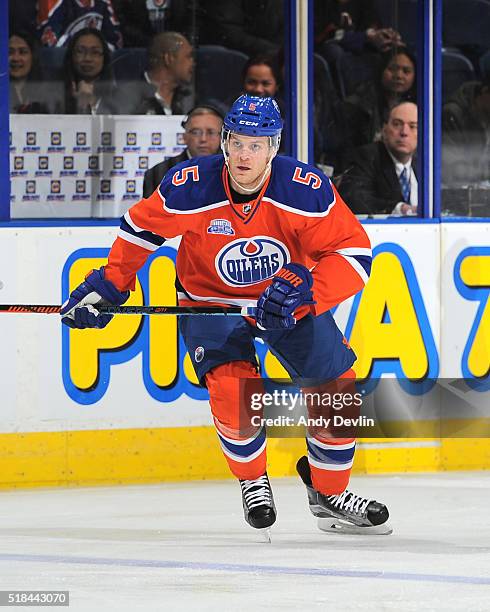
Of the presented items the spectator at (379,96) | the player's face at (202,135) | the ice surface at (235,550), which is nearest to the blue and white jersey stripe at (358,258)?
the ice surface at (235,550)

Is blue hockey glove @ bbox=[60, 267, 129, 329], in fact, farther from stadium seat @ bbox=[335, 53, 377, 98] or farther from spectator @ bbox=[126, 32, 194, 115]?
stadium seat @ bbox=[335, 53, 377, 98]

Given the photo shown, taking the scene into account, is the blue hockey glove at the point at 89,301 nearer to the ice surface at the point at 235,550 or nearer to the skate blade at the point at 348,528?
the ice surface at the point at 235,550

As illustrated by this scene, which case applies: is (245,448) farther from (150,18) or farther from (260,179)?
(150,18)

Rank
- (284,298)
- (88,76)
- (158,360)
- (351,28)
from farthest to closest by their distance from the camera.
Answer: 1. (351,28)
2. (88,76)
3. (158,360)
4. (284,298)

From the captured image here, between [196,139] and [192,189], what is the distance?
1.39m

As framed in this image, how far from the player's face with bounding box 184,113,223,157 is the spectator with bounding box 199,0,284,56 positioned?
28 cm

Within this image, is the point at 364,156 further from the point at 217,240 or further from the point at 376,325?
the point at 217,240

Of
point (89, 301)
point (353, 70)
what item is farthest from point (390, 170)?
point (89, 301)

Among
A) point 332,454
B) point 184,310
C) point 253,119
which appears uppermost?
point 253,119

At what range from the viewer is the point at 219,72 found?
5461 millimetres

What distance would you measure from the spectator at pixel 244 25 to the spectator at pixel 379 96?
Result: 0.39 m

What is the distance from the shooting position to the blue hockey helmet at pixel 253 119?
3988 millimetres

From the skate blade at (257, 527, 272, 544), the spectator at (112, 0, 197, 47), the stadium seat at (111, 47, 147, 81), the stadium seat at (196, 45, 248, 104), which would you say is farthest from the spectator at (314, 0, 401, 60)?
the skate blade at (257, 527, 272, 544)

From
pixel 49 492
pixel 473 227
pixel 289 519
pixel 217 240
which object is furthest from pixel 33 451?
pixel 473 227
